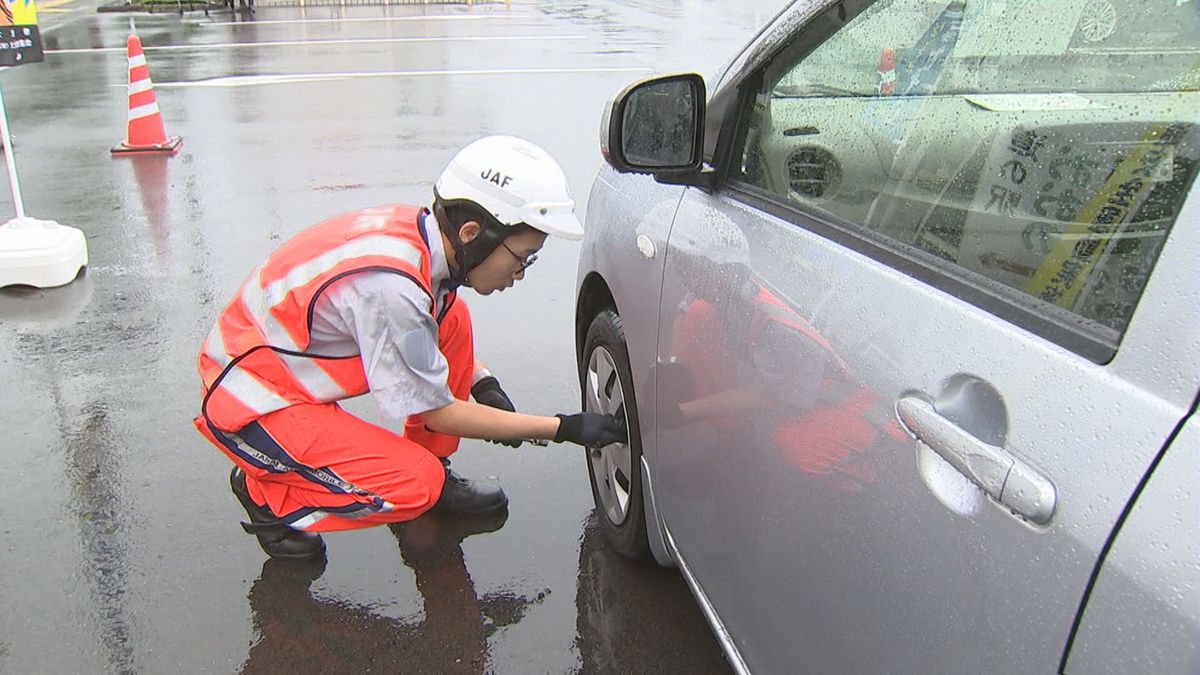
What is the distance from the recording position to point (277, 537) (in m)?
2.72

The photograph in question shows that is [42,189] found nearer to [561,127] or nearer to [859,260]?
[561,127]

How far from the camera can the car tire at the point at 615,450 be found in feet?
8.08

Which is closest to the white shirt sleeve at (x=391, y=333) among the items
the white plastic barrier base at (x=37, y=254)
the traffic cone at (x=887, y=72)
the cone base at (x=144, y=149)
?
the traffic cone at (x=887, y=72)

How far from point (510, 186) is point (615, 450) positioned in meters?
0.83

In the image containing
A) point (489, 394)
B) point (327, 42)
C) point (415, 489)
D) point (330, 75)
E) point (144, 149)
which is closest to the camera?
point (415, 489)

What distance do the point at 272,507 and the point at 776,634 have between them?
160cm

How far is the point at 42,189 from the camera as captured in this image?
21.4 ft

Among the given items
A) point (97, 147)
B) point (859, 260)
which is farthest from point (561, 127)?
point (859, 260)

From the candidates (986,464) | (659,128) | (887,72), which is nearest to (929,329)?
(986,464)

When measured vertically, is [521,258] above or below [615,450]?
above

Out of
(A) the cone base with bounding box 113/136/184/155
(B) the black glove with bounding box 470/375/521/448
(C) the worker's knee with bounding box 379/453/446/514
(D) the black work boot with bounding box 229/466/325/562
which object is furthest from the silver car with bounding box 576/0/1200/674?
(A) the cone base with bounding box 113/136/184/155

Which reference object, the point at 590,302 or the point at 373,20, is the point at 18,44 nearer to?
the point at 590,302

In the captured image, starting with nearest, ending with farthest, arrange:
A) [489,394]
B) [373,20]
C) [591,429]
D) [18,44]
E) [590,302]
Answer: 1. [591,429]
2. [590,302]
3. [489,394]
4. [18,44]
5. [373,20]

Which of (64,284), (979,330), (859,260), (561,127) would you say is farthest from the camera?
(561,127)
